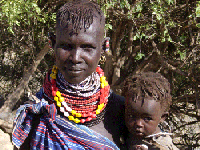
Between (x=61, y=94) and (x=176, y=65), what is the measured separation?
281 cm

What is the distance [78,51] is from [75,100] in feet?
1.11

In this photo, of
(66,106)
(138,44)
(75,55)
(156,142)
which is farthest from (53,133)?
(138,44)

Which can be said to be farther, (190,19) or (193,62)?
(190,19)

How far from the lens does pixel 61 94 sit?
5.06 feet

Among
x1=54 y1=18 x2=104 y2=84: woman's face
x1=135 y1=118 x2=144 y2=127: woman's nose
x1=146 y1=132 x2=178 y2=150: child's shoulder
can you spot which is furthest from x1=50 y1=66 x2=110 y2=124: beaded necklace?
x1=146 y1=132 x2=178 y2=150: child's shoulder

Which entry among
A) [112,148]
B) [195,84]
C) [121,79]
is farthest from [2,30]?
[112,148]

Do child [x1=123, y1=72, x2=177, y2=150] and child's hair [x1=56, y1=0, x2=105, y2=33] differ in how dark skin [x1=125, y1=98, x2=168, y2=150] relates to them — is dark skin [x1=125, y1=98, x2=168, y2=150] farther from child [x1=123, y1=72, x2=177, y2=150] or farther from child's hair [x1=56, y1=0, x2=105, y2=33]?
child's hair [x1=56, y1=0, x2=105, y2=33]

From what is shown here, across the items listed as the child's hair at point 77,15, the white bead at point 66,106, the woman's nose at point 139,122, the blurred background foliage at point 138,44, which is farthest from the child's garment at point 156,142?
the blurred background foliage at point 138,44

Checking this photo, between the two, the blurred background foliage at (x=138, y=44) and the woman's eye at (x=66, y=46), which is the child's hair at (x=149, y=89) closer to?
the woman's eye at (x=66, y=46)

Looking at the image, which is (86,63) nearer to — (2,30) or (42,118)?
(42,118)

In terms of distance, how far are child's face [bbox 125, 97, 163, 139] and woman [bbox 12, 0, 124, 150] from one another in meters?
0.19

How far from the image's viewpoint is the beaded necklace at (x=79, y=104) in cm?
153

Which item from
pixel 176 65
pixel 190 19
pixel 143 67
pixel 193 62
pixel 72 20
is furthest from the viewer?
pixel 143 67

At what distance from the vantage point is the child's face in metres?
1.46
